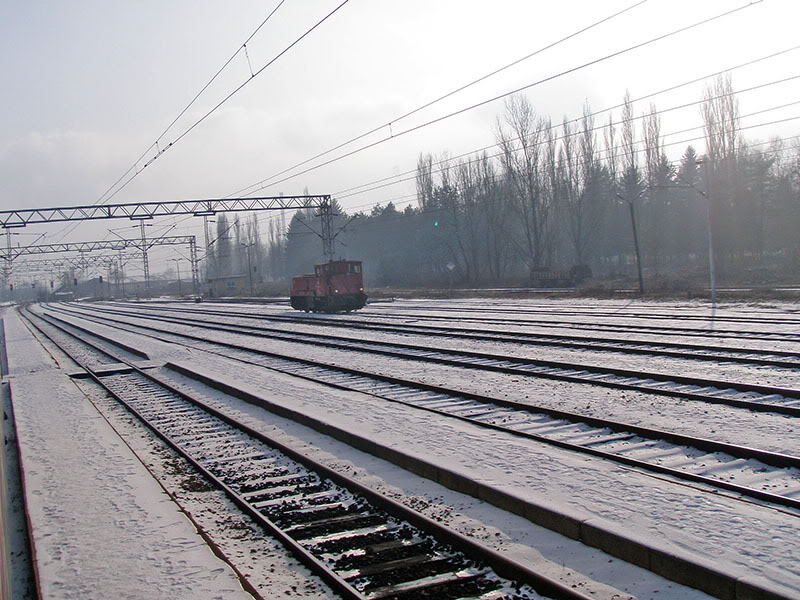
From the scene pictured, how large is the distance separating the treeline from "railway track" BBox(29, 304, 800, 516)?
41.1 meters

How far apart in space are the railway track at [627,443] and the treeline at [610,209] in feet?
135

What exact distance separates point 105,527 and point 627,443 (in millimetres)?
5391

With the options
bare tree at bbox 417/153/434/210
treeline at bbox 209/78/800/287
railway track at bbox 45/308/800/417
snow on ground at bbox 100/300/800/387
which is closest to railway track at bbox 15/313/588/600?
railway track at bbox 45/308/800/417

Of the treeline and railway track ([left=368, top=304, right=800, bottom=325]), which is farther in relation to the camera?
the treeline

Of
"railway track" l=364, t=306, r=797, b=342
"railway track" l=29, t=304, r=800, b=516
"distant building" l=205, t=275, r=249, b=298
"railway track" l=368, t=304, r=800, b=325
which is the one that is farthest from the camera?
"distant building" l=205, t=275, r=249, b=298

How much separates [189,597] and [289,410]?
5.95 m

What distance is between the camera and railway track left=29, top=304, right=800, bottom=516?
6406 millimetres

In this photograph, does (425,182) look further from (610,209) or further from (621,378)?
(621,378)

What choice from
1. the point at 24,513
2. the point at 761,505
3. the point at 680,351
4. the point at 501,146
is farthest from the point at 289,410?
the point at 501,146

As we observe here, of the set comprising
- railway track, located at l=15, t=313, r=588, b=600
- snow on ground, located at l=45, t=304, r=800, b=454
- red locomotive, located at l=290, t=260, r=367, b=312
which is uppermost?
red locomotive, located at l=290, t=260, r=367, b=312

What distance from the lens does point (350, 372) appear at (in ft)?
49.3

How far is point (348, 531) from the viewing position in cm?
600

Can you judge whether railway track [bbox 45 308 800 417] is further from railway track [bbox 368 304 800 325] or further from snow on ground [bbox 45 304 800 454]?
railway track [bbox 368 304 800 325]

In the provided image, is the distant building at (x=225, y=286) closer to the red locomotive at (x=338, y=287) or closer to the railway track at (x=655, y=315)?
the red locomotive at (x=338, y=287)
